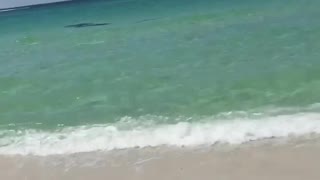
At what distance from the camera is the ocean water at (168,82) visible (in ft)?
23.5

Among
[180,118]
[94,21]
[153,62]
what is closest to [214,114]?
[180,118]

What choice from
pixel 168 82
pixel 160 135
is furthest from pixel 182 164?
pixel 168 82

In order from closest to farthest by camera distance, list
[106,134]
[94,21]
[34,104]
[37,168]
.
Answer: [37,168] → [106,134] → [34,104] → [94,21]

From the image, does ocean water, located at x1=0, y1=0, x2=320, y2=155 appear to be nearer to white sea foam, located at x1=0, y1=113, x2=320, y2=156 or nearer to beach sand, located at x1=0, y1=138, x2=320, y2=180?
→ white sea foam, located at x1=0, y1=113, x2=320, y2=156

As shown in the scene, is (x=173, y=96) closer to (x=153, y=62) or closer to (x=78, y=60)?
(x=153, y=62)

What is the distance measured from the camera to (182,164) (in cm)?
604

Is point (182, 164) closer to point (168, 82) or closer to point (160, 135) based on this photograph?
point (160, 135)

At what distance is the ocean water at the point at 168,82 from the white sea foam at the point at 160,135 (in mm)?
12

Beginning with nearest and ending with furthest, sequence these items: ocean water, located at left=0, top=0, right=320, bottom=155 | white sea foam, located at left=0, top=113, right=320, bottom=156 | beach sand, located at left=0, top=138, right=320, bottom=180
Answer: beach sand, located at left=0, top=138, right=320, bottom=180, white sea foam, located at left=0, top=113, right=320, bottom=156, ocean water, located at left=0, top=0, right=320, bottom=155

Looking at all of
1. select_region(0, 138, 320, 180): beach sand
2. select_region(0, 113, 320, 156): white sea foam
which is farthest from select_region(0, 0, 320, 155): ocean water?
→ select_region(0, 138, 320, 180): beach sand

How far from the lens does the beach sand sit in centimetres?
561

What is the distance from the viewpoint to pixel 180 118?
25.1 feet

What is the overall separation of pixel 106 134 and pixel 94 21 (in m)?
12.0

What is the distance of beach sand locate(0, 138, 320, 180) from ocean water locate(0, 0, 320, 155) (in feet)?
0.96
